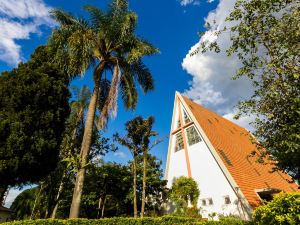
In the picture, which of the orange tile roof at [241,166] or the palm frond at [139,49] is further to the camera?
the orange tile roof at [241,166]

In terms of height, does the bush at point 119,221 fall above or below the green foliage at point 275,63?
below

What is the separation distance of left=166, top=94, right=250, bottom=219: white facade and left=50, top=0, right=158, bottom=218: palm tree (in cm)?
999

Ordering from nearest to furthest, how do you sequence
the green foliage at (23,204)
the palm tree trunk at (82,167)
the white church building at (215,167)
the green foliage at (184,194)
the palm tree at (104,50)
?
the palm tree trunk at (82,167)
the palm tree at (104,50)
the white church building at (215,167)
the green foliage at (184,194)
the green foliage at (23,204)

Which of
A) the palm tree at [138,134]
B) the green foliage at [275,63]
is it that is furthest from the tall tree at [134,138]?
the green foliage at [275,63]

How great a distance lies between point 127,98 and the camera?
1502 centimetres

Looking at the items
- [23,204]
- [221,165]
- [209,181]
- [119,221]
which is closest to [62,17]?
[119,221]

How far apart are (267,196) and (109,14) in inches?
823

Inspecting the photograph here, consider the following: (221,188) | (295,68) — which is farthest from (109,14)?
(221,188)

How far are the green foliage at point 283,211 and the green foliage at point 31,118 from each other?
10345 mm

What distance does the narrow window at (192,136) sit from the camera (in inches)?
911

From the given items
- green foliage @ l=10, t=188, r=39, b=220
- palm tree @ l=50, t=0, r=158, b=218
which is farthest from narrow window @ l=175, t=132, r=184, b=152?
green foliage @ l=10, t=188, r=39, b=220

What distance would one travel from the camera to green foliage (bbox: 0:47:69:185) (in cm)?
1071

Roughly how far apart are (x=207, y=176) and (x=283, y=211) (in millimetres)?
15227

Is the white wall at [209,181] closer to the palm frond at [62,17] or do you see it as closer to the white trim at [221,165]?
the white trim at [221,165]
